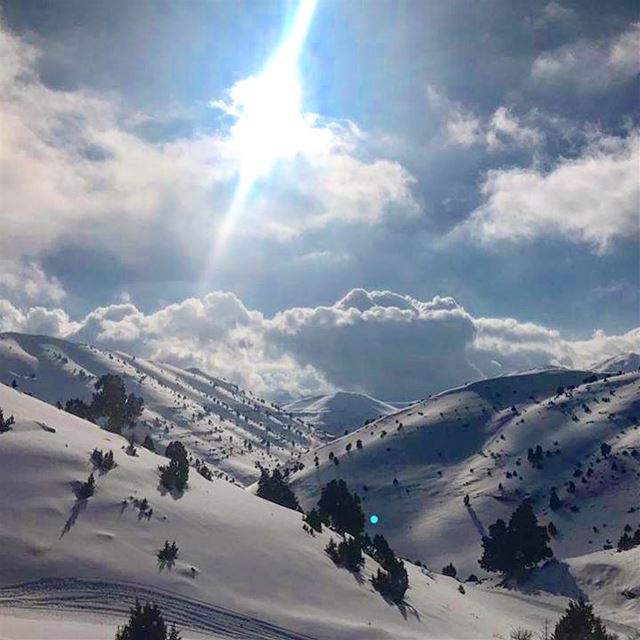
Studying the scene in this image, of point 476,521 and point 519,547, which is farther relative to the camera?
point 476,521

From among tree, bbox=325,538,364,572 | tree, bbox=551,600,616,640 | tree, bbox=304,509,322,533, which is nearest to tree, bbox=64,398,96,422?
tree, bbox=304,509,322,533

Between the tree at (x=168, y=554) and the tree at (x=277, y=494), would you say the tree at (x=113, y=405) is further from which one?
the tree at (x=168, y=554)

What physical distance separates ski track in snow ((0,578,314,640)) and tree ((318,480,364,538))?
35.7 m

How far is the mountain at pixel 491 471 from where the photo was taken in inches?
4611

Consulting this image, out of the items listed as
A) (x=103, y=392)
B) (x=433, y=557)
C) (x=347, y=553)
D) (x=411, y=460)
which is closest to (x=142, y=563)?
(x=347, y=553)

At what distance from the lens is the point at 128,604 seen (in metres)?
26.4

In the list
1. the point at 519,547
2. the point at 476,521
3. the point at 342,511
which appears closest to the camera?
the point at 342,511

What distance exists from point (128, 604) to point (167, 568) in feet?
12.0

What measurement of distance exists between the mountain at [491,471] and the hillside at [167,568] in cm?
6810

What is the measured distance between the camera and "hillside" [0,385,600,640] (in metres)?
26.3

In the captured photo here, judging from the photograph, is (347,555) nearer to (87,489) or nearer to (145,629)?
(87,489)

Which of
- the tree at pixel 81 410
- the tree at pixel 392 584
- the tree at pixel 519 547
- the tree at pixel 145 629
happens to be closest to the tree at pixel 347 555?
the tree at pixel 392 584

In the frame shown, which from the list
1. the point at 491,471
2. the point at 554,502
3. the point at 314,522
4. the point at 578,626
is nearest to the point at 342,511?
the point at 314,522

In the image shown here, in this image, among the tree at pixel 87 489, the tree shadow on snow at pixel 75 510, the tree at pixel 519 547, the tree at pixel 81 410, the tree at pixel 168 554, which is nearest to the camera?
the tree at pixel 168 554
